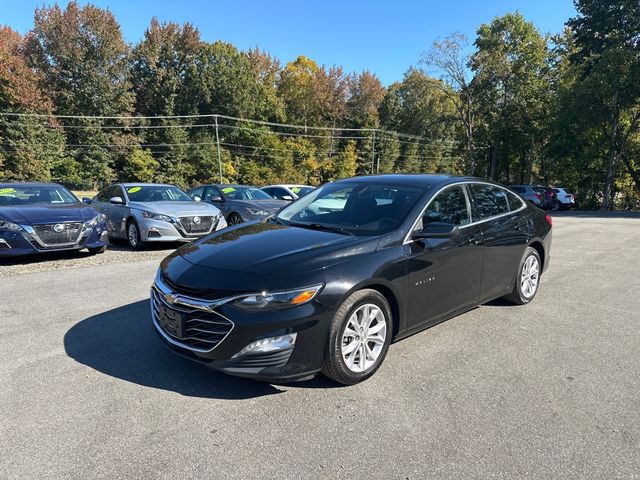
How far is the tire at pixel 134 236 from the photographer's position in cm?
917

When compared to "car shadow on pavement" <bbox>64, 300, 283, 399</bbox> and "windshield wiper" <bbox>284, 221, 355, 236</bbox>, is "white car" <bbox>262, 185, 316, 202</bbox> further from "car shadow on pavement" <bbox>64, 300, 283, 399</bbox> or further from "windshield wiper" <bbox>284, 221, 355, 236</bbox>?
"windshield wiper" <bbox>284, 221, 355, 236</bbox>

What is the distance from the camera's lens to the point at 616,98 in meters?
28.9

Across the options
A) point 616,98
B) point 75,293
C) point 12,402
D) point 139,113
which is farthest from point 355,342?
point 139,113

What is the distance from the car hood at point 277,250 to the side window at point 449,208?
0.77 metres

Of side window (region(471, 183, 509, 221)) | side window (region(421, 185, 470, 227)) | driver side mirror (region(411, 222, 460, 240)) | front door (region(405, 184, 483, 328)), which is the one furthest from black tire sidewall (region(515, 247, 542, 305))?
driver side mirror (region(411, 222, 460, 240))

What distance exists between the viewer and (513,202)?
5324mm

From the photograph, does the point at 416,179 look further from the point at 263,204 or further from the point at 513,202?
the point at 263,204

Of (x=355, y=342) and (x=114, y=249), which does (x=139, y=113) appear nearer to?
(x=114, y=249)

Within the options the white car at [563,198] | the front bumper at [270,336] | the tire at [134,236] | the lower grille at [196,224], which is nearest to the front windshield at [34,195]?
the tire at [134,236]

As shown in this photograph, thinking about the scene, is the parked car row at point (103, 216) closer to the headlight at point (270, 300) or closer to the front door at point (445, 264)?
the front door at point (445, 264)

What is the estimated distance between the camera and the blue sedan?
23.6ft

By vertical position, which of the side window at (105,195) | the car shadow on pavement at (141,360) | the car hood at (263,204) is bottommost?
the car shadow on pavement at (141,360)

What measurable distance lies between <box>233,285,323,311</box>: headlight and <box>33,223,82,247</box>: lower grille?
5982mm

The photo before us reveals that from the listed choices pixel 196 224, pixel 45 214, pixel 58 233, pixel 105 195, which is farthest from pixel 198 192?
pixel 58 233
